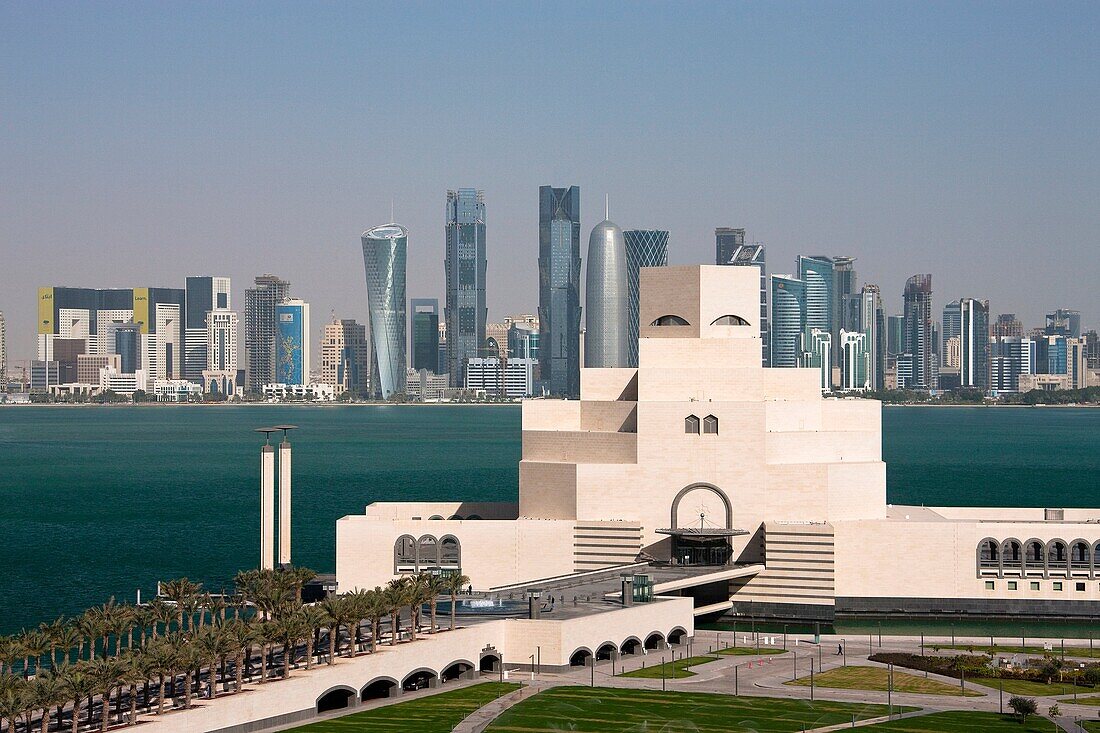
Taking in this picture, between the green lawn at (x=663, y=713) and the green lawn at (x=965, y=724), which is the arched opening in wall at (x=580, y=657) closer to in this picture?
the green lawn at (x=663, y=713)

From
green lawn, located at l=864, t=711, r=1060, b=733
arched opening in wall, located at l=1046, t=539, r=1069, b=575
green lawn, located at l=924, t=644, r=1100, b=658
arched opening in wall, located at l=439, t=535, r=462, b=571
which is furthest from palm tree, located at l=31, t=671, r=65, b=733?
arched opening in wall, located at l=1046, t=539, r=1069, b=575

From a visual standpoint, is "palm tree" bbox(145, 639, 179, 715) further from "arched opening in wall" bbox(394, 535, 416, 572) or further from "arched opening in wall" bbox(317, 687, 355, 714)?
"arched opening in wall" bbox(394, 535, 416, 572)

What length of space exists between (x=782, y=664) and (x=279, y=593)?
23.7 m

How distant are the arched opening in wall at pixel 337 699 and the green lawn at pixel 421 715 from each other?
4.98ft

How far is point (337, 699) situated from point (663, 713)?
13.3 metres

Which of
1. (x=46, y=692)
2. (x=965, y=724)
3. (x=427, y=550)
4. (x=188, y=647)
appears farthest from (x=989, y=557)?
(x=46, y=692)

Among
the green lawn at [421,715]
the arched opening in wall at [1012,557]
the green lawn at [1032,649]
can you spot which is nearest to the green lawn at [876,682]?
the green lawn at [1032,649]

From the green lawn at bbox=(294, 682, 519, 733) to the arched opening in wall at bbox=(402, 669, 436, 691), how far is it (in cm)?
163

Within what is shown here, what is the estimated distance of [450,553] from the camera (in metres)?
98.6

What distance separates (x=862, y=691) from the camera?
7181cm

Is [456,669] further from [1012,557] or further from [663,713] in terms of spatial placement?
[1012,557]

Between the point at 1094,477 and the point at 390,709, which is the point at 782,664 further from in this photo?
the point at 1094,477

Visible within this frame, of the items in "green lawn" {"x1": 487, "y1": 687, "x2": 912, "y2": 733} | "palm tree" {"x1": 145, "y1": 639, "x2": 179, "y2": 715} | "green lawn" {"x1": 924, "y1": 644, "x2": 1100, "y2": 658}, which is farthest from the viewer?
"green lawn" {"x1": 924, "y1": 644, "x2": 1100, "y2": 658}

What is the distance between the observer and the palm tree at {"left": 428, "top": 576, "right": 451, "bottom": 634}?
247 feet
